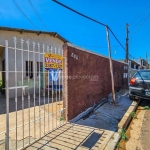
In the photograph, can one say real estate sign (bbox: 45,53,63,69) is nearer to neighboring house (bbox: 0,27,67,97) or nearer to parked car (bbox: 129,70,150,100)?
neighboring house (bbox: 0,27,67,97)

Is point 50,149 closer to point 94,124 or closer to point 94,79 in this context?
point 94,124

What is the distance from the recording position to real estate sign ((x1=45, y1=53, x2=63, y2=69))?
3635mm

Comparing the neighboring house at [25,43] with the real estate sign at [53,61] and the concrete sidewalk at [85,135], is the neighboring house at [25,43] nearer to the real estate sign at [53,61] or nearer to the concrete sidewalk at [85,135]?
the real estate sign at [53,61]

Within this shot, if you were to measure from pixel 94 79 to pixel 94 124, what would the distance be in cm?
254

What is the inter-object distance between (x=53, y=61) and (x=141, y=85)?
4.77 meters

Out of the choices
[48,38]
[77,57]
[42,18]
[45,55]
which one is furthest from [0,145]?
[42,18]

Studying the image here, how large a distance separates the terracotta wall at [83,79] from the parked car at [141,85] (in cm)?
158

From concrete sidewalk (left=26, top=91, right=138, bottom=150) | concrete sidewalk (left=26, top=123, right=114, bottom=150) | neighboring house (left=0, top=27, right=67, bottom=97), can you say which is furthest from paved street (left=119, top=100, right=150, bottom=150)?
neighboring house (left=0, top=27, right=67, bottom=97)

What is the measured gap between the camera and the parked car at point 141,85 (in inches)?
260

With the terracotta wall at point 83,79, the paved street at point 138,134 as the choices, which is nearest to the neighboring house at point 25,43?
the terracotta wall at point 83,79

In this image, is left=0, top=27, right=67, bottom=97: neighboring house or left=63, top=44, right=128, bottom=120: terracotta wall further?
left=0, top=27, right=67, bottom=97: neighboring house

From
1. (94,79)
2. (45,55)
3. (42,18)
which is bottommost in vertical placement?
(94,79)

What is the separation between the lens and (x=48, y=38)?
11070 mm

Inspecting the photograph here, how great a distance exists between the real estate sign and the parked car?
14.5 ft
